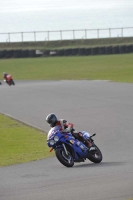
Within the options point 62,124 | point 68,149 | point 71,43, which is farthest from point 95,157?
point 71,43

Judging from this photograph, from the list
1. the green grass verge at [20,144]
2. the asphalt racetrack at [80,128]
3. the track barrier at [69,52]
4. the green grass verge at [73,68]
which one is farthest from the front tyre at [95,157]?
the track barrier at [69,52]

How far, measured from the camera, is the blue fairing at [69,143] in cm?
1304

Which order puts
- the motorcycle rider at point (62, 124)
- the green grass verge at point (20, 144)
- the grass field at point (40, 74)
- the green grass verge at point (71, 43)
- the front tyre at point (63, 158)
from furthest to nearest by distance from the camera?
1. the green grass verge at point (71, 43)
2. the grass field at point (40, 74)
3. the green grass verge at point (20, 144)
4. the motorcycle rider at point (62, 124)
5. the front tyre at point (63, 158)

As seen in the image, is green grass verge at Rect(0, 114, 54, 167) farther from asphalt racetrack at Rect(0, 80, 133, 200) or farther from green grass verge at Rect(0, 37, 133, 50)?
green grass verge at Rect(0, 37, 133, 50)

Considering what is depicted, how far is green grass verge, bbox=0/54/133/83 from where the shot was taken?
147 feet

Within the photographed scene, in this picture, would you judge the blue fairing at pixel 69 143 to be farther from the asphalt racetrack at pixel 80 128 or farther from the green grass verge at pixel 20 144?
the green grass verge at pixel 20 144

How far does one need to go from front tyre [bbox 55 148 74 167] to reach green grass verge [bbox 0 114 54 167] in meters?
1.48

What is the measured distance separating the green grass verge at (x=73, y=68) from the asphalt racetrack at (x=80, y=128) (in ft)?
23.8

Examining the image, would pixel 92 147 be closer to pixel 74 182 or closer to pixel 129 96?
pixel 74 182

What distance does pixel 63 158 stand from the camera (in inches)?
512

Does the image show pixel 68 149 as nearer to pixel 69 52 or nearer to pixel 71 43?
pixel 69 52

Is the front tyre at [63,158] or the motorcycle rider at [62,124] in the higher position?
the motorcycle rider at [62,124]

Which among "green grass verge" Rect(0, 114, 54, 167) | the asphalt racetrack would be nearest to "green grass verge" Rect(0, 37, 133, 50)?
the asphalt racetrack

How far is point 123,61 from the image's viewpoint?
54094 millimetres
